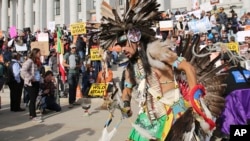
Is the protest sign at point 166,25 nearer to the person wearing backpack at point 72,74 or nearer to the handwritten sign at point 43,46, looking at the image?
the handwritten sign at point 43,46

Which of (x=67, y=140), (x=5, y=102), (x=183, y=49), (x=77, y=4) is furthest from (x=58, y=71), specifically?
(x=77, y=4)

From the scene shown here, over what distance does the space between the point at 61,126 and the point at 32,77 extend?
1575 millimetres

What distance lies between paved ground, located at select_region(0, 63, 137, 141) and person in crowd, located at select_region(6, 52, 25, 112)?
1.12 feet

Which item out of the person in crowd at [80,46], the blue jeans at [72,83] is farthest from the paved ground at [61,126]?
the person in crowd at [80,46]

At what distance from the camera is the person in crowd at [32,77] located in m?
9.75

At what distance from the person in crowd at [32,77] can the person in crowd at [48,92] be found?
1.07 meters

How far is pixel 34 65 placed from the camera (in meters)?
9.95

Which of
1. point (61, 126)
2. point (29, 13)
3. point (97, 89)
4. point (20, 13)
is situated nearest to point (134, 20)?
point (61, 126)

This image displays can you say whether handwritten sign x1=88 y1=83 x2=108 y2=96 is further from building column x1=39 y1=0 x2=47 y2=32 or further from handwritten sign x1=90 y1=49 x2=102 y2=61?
building column x1=39 y1=0 x2=47 y2=32

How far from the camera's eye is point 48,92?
11242mm

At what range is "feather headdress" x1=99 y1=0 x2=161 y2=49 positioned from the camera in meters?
3.81

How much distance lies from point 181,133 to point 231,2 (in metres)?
32.0

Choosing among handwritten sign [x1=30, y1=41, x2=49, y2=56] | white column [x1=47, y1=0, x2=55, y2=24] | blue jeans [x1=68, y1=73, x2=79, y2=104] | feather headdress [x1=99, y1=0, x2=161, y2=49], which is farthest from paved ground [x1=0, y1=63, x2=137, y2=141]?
white column [x1=47, y1=0, x2=55, y2=24]

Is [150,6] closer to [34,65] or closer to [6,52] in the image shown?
[34,65]
